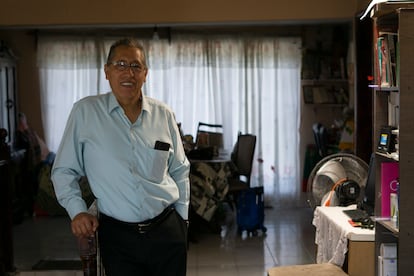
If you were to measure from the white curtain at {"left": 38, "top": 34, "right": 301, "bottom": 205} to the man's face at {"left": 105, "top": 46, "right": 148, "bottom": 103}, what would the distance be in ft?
18.0

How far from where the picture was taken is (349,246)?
126 inches

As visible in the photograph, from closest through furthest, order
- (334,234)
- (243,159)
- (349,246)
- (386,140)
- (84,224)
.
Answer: (84,224) → (386,140) → (349,246) → (334,234) → (243,159)

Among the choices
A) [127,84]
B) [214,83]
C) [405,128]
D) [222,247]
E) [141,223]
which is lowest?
[222,247]

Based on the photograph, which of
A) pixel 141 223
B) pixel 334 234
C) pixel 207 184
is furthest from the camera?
pixel 207 184

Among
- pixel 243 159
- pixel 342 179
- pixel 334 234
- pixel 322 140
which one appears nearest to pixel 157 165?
pixel 334 234

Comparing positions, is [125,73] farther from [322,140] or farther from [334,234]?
[322,140]

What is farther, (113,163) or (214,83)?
(214,83)

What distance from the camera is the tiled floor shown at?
5.16 m

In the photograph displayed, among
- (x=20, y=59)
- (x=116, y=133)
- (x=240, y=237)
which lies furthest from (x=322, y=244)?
(x=20, y=59)

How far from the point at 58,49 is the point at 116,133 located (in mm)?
5764

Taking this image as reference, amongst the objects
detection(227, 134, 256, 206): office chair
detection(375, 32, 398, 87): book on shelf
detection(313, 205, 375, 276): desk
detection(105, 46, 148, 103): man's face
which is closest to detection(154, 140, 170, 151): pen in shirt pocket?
detection(105, 46, 148, 103): man's face

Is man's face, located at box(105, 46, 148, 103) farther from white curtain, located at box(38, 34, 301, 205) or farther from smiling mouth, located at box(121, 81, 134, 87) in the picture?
white curtain, located at box(38, 34, 301, 205)

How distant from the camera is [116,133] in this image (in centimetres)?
230

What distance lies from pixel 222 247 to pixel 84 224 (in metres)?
3.80
